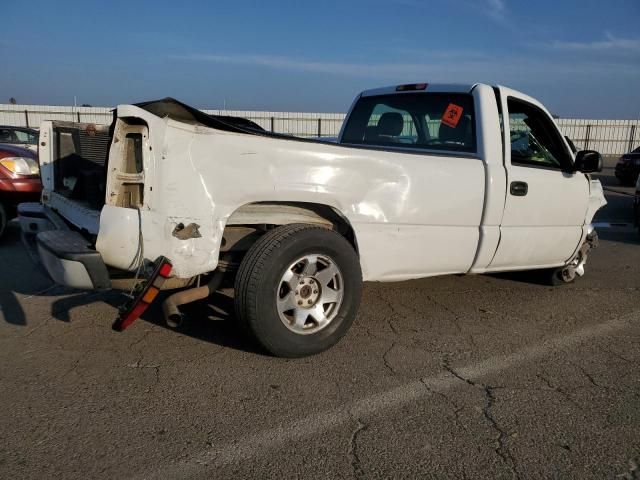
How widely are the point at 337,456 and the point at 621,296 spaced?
4.06 m

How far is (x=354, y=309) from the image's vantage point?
11.7 feet

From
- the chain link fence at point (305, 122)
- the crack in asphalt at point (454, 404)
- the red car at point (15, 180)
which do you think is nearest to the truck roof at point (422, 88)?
the crack in asphalt at point (454, 404)

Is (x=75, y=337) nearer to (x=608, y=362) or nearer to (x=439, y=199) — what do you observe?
(x=439, y=199)

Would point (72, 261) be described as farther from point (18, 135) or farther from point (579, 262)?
point (18, 135)

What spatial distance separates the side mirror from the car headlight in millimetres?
6107

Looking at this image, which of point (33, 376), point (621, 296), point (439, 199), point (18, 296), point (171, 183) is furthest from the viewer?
point (621, 296)

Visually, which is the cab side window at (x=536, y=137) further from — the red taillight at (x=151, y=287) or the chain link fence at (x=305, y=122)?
the chain link fence at (x=305, y=122)

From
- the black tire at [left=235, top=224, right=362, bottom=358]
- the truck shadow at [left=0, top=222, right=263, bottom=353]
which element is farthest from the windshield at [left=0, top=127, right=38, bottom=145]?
the black tire at [left=235, top=224, right=362, bottom=358]

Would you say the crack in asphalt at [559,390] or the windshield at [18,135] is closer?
the crack in asphalt at [559,390]

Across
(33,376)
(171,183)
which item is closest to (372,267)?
(171,183)

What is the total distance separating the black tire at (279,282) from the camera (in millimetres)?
3156

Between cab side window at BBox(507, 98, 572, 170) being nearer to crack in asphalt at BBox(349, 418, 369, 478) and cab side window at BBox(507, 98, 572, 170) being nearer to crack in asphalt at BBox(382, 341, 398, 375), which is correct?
crack in asphalt at BBox(382, 341, 398, 375)

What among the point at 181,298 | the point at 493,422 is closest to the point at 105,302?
the point at 181,298

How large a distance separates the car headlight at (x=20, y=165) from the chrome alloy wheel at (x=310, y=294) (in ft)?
15.5
